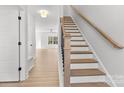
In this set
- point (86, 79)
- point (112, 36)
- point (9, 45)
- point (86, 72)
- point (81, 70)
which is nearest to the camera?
point (112, 36)

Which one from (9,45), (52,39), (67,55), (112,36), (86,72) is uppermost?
(52,39)

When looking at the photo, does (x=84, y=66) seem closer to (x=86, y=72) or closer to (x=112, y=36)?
(x=86, y=72)

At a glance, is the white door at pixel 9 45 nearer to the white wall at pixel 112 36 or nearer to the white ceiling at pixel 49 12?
the white ceiling at pixel 49 12

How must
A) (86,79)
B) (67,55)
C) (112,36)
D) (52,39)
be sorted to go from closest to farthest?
1. (67,55)
2. (112,36)
3. (86,79)
4. (52,39)

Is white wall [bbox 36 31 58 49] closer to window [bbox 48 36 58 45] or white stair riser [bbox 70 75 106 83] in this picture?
window [bbox 48 36 58 45]

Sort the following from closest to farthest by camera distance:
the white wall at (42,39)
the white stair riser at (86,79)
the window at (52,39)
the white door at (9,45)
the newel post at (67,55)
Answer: the newel post at (67,55) → the white stair riser at (86,79) → the white door at (9,45) → the white wall at (42,39) → the window at (52,39)

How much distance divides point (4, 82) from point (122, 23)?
3393 millimetres

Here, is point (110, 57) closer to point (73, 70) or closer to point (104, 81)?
point (104, 81)

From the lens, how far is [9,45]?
4789 millimetres

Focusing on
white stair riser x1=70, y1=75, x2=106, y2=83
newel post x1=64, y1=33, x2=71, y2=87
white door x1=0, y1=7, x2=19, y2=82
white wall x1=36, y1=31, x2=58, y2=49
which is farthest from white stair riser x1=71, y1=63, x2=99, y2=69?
white wall x1=36, y1=31, x2=58, y2=49

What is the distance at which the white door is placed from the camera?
4762 millimetres

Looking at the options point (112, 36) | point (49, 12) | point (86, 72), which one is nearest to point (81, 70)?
point (86, 72)

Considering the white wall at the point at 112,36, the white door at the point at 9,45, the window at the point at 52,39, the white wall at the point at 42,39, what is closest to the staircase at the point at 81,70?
the white wall at the point at 112,36

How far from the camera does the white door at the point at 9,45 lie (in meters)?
4.76
